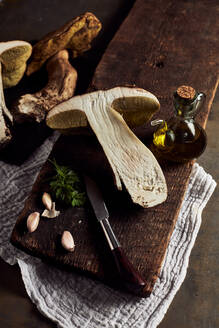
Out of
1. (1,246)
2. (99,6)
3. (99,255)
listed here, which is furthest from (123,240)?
(99,6)

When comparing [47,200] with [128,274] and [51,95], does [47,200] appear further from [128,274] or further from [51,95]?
[51,95]

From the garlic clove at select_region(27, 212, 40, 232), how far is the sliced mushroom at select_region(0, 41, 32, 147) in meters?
0.39

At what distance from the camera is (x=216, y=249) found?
50.4 inches

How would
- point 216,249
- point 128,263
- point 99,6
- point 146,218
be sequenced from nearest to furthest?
point 128,263 < point 146,218 < point 216,249 < point 99,6

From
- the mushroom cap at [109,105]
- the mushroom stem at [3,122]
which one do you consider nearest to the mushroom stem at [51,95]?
the mushroom stem at [3,122]

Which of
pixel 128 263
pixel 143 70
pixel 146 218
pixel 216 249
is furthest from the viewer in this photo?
pixel 143 70

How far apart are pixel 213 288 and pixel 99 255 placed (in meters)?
0.35

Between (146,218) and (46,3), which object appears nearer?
(146,218)

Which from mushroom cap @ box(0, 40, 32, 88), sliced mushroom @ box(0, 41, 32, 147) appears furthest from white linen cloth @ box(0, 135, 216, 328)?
mushroom cap @ box(0, 40, 32, 88)

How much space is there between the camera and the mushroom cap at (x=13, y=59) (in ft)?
4.81

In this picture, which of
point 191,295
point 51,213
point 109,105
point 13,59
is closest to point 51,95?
point 13,59

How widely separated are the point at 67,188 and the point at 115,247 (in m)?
0.22

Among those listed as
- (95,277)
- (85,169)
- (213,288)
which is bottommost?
(213,288)

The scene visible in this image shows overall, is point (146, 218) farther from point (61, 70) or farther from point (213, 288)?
point (61, 70)
